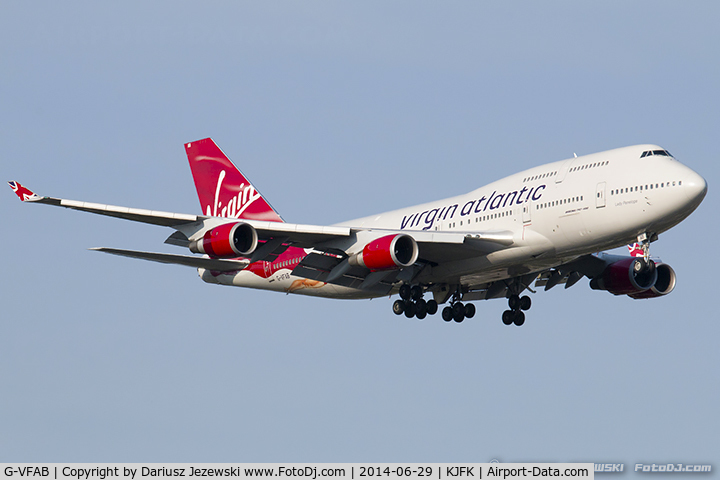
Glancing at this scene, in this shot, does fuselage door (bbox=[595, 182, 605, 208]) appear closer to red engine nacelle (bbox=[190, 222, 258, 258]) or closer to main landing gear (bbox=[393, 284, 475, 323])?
main landing gear (bbox=[393, 284, 475, 323])

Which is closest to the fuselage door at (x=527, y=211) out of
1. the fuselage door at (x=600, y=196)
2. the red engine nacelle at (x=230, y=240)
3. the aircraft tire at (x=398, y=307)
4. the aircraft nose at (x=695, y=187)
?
the fuselage door at (x=600, y=196)

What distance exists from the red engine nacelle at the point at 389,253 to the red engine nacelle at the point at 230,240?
4197mm

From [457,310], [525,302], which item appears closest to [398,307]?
[457,310]

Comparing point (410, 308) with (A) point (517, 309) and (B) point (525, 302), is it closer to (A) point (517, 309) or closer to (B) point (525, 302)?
(A) point (517, 309)

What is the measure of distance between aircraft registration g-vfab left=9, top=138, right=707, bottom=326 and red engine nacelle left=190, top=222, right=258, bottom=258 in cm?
4

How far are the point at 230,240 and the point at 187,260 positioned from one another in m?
8.13

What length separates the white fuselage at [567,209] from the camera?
1368 inches

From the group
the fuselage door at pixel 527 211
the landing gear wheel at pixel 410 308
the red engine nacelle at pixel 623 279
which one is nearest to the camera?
the fuselage door at pixel 527 211

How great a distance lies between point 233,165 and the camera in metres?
49.9

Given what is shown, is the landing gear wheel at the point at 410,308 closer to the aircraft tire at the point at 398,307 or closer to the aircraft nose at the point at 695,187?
the aircraft tire at the point at 398,307

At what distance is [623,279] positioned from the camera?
144 feet

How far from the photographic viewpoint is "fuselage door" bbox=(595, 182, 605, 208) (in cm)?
3553

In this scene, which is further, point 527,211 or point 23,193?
point 527,211

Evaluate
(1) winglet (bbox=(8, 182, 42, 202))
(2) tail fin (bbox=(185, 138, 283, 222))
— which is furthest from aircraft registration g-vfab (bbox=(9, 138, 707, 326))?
(2) tail fin (bbox=(185, 138, 283, 222))
